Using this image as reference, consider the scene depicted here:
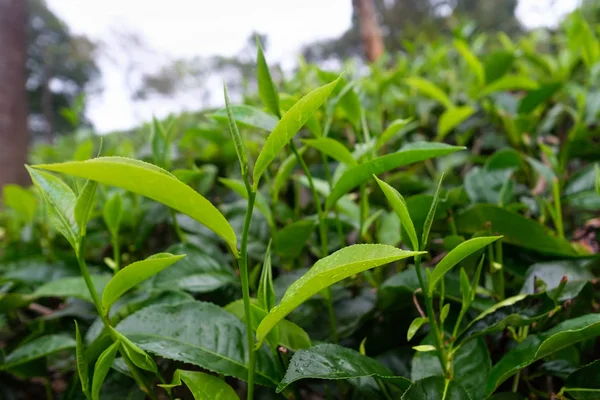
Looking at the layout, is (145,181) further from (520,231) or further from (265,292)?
(520,231)

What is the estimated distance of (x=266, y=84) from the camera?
485 mm

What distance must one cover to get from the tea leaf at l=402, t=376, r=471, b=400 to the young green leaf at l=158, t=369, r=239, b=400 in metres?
0.18

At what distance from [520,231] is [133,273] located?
49 centimetres

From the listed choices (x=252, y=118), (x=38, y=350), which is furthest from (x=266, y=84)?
(x=38, y=350)

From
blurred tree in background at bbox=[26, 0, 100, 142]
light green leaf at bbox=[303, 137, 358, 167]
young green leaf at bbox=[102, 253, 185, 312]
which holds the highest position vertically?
blurred tree in background at bbox=[26, 0, 100, 142]

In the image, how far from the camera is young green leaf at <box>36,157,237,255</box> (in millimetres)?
276

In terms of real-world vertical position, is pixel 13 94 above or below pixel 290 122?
above

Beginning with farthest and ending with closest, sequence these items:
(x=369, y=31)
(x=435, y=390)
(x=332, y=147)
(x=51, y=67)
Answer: (x=51, y=67), (x=369, y=31), (x=332, y=147), (x=435, y=390)

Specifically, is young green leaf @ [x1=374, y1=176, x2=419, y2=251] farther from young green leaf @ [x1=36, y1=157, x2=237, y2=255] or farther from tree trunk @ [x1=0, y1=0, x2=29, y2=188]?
tree trunk @ [x1=0, y1=0, x2=29, y2=188]

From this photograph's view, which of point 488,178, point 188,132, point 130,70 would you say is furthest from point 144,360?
point 130,70

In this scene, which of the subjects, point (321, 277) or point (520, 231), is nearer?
point (321, 277)

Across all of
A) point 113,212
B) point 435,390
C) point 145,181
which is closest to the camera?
point 145,181

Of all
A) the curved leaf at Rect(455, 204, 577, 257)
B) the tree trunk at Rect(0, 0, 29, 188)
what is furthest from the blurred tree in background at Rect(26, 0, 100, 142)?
the curved leaf at Rect(455, 204, 577, 257)

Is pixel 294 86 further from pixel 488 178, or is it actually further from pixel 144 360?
pixel 144 360
